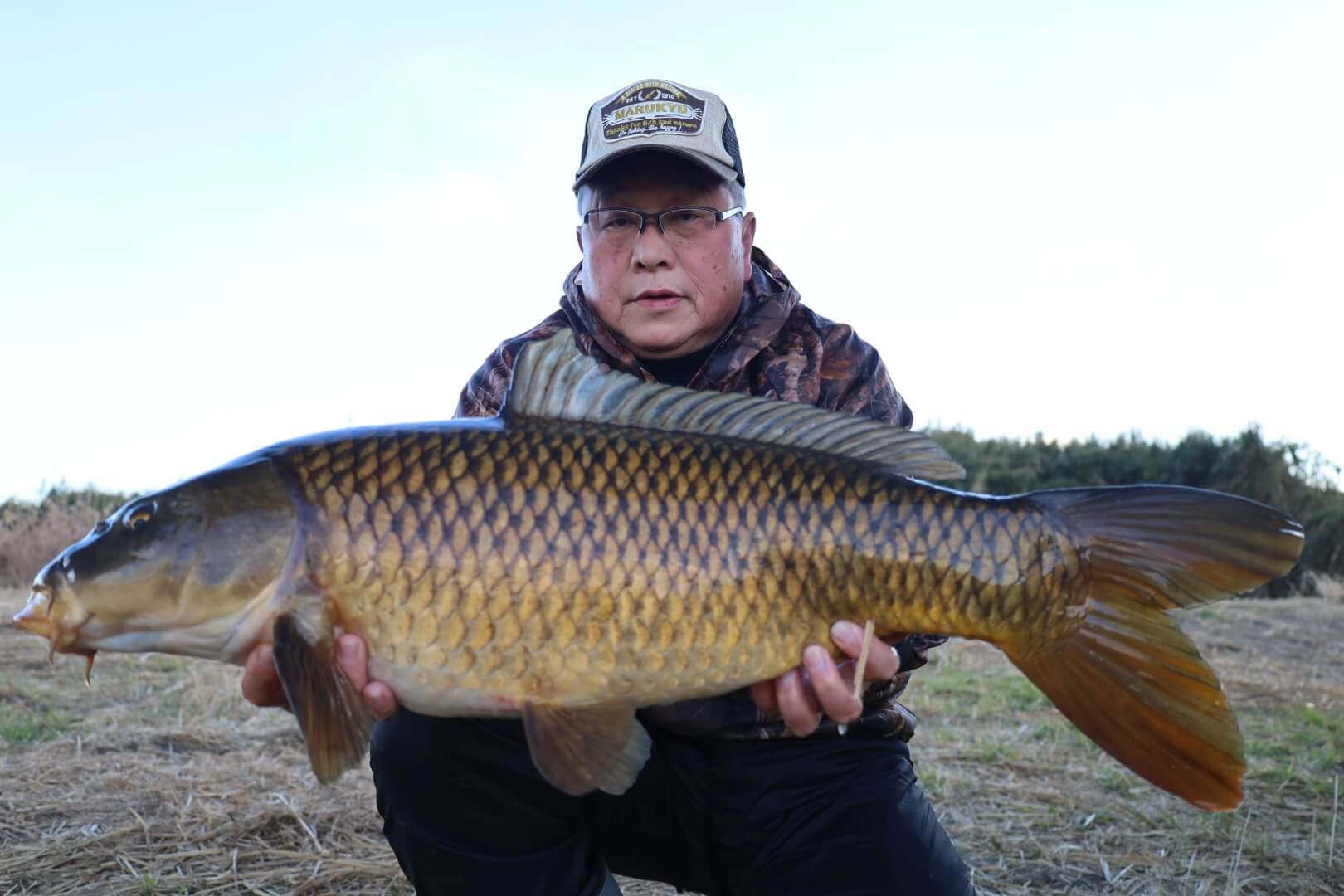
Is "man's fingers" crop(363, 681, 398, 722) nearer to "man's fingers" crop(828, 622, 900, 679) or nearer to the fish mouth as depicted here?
the fish mouth

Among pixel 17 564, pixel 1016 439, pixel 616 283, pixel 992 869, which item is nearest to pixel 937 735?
pixel 992 869

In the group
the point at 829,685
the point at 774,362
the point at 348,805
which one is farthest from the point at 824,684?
the point at 348,805

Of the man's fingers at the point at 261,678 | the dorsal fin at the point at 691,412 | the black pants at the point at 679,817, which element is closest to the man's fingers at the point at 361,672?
the man's fingers at the point at 261,678

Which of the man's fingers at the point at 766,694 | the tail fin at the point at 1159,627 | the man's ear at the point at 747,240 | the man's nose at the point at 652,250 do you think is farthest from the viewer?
the man's ear at the point at 747,240

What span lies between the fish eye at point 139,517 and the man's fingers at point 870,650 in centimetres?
110

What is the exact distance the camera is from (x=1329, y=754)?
3.35 metres

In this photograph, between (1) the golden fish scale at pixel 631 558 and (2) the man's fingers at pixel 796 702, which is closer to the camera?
(1) the golden fish scale at pixel 631 558

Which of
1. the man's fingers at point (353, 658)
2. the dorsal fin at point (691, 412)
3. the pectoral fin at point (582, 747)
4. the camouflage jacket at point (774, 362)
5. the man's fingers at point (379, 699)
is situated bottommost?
the pectoral fin at point (582, 747)

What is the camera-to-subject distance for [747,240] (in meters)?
2.49

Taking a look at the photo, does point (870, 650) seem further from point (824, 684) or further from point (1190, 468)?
point (1190, 468)

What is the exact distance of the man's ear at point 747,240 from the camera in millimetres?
2445

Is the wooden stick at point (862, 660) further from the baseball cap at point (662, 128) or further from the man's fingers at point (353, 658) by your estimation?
the baseball cap at point (662, 128)

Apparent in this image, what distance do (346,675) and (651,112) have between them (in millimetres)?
1424

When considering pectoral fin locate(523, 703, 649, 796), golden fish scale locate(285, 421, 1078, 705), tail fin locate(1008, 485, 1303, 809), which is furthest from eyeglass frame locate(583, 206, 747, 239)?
pectoral fin locate(523, 703, 649, 796)
